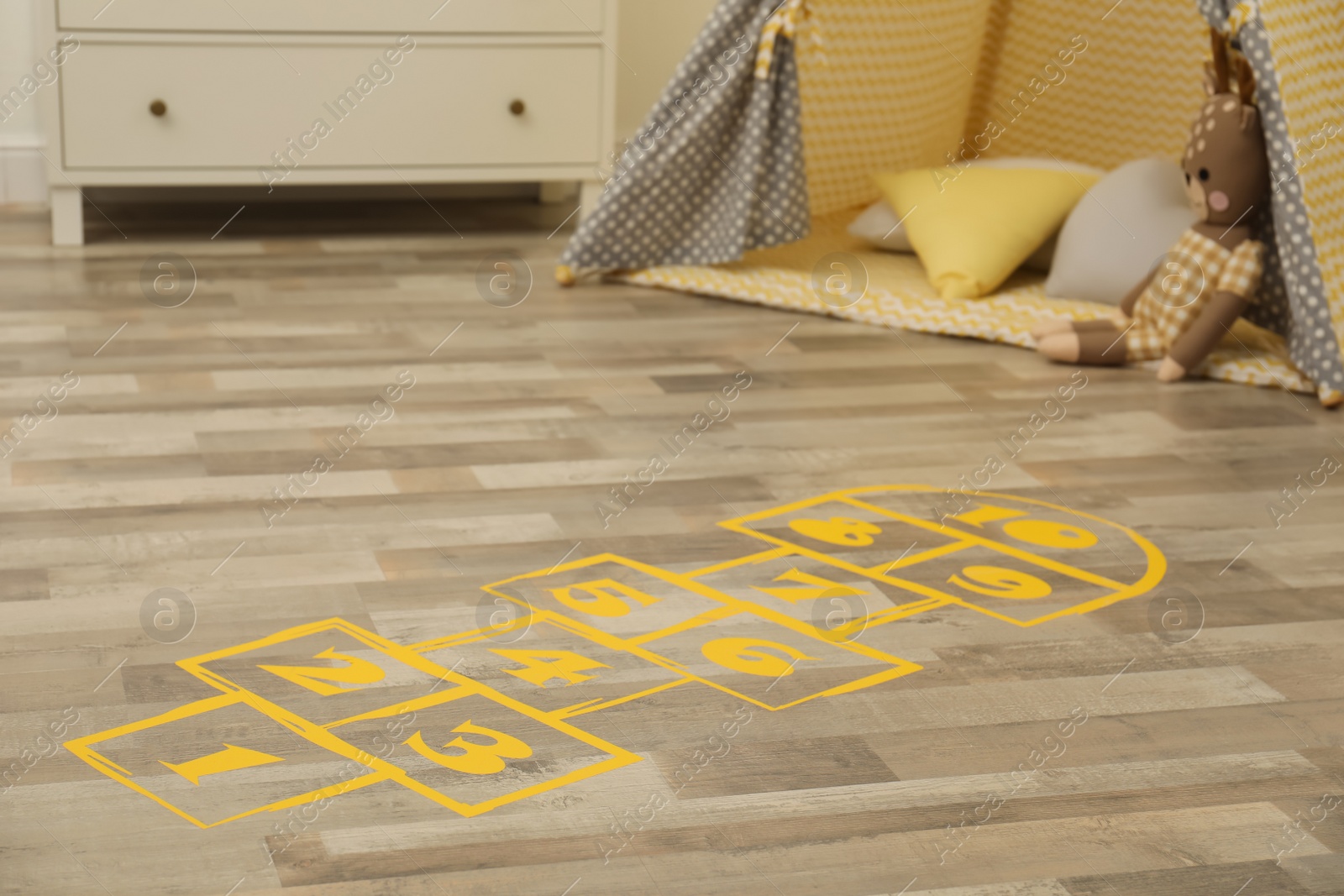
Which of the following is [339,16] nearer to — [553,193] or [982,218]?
[553,193]

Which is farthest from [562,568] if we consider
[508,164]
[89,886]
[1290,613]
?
[508,164]

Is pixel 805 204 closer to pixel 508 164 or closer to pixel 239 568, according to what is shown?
pixel 508 164

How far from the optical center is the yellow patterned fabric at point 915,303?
8.10ft

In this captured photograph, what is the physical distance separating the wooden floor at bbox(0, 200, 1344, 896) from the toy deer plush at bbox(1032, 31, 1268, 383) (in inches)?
2.8

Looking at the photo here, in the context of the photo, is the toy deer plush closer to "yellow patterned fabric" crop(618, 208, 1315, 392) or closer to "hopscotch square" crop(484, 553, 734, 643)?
"yellow patterned fabric" crop(618, 208, 1315, 392)

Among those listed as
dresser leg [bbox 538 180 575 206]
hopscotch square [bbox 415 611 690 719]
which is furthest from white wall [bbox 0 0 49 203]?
hopscotch square [bbox 415 611 690 719]

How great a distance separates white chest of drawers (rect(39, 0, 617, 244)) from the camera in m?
2.79

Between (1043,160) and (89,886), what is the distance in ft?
7.97

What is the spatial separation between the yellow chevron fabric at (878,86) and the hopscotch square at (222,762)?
189cm

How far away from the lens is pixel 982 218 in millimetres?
2742

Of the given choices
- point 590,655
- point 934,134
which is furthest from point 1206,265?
point 590,655

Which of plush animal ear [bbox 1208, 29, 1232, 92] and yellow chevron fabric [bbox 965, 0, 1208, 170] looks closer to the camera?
plush animal ear [bbox 1208, 29, 1232, 92]

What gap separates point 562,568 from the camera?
1.64 m

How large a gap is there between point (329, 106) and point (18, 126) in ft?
2.57
